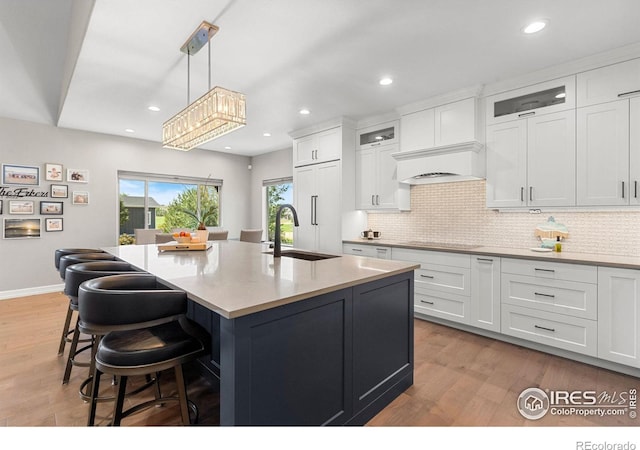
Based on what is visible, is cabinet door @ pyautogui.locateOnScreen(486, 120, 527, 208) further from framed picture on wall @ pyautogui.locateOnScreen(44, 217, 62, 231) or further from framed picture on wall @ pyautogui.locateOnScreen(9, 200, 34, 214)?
framed picture on wall @ pyautogui.locateOnScreen(9, 200, 34, 214)

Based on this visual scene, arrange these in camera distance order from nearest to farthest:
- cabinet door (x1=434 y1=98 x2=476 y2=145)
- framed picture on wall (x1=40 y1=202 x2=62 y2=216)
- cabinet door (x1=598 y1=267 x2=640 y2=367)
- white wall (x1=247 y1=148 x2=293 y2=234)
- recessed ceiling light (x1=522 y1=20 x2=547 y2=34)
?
recessed ceiling light (x1=522 y1=20 x2=547 y2=34)
cabinet door (x1=598 y1=267 x2=640 y2=367)
cabinet door (x1=434 y1=98 x2=476 y2=145)
framed picture on wall (x1=40 y1=202 x2=62 y2=216)
white wall (x1=247 y1=148 x2=293 y2=234)

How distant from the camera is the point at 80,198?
17.1ft

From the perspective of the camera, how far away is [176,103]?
3945mm

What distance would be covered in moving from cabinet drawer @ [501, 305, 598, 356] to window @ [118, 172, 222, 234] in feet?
14.8

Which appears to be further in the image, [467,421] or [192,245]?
[192,245]

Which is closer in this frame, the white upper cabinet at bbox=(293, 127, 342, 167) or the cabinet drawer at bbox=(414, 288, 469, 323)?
the cabinet drawer at bbox=(414, 288, 469, 323)

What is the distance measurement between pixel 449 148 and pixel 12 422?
4.22 meters

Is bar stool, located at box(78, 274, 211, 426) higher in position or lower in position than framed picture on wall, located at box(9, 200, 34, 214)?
lower

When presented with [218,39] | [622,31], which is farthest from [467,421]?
[218,39]

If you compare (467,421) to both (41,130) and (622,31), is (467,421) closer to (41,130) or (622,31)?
(622,31)

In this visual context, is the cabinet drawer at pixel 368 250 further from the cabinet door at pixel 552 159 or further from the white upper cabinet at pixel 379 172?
the cabinet door at pixel 552 159

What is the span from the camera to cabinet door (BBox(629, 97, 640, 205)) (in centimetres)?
257

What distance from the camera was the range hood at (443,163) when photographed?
3.45m
